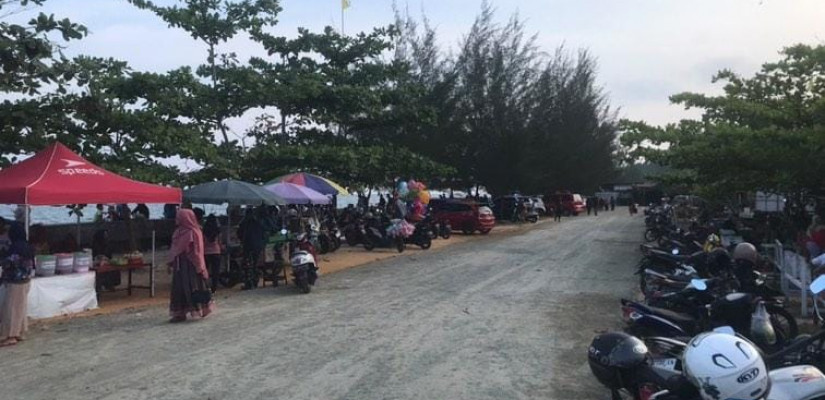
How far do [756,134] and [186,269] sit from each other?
959 cm

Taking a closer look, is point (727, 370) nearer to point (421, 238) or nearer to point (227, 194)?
point (227, 194)

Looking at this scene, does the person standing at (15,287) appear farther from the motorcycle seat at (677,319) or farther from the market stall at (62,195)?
the motorcycle seat at (677,319)

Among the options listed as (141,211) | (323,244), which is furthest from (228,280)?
(141,211)

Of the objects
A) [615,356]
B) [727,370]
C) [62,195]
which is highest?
[62,195]

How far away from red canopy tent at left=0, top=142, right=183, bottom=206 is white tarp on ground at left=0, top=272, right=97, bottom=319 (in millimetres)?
1378

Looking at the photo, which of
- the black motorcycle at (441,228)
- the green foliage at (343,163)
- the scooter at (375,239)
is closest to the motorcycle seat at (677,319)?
the green foliage at (343,163)

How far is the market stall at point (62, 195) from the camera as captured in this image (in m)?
11.3

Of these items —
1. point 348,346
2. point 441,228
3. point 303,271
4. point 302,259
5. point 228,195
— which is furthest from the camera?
point 441,228

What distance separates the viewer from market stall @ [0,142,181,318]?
11.3 meters

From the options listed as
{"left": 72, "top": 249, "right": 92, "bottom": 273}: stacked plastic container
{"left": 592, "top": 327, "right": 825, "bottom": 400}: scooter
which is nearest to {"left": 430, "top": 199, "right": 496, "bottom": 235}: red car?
{"left": 72, "top": 249, "right": 92, "bottom": 273}: stacked plastic container

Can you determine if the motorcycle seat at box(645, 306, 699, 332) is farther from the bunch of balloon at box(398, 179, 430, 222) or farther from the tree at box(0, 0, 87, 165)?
the bunch of balloon at box(398, 179, 430, 222)

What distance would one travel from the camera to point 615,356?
4605 mm

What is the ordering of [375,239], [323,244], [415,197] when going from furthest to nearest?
1. [415,197]
2. [375,239]
3. [323,244]

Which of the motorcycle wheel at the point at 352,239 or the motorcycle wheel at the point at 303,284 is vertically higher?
the motorcycle wheel at the point at 352,239
